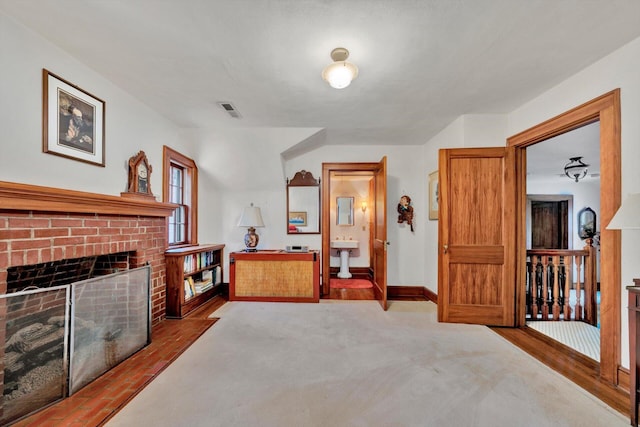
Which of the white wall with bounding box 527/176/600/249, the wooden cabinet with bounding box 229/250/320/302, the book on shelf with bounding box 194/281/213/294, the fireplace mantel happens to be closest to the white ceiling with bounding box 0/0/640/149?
the fireplace mantel

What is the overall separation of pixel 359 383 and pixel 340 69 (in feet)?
7.55

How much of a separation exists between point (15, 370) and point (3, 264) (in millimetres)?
636

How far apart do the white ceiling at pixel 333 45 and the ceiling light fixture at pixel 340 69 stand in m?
0.06

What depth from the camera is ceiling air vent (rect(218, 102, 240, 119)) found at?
2.86 m

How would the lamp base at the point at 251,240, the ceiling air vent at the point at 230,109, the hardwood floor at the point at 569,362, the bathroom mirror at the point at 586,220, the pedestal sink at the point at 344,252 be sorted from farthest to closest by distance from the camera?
the bathroom mirror at the point at 586,220, the pedestal sink at the point at 344,252, the lamp base at the point at 251,240, the ceiling air vent at the point at 230,109, the hardwood floor at the point at 569,362

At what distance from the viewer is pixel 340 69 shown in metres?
1.95

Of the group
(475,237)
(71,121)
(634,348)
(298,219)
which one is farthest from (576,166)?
(71,121)

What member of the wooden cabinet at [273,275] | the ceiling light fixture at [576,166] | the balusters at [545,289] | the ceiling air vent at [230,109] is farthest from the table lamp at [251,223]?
the ceiling light fixture at [576,166]

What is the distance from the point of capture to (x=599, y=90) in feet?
6.73

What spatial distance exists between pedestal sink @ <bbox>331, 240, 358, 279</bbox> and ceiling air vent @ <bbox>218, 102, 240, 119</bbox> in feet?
10.4

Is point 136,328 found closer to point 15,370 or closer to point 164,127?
point 15,370

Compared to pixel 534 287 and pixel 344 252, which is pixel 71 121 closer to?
pixel 344 252

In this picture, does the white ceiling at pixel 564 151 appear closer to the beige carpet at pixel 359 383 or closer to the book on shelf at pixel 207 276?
the beige carpet at pixel 359 383

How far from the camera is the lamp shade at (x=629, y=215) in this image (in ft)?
4.90
